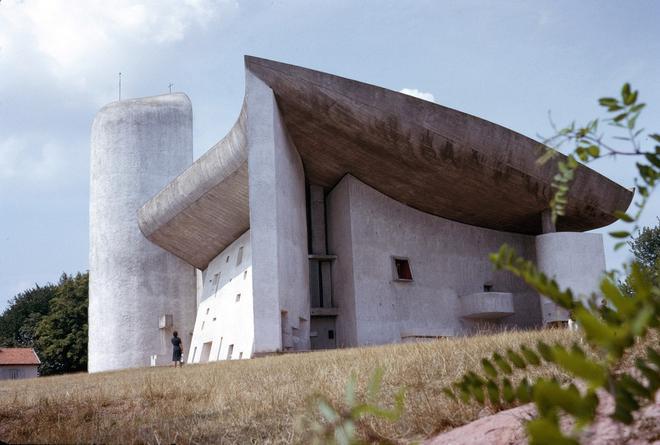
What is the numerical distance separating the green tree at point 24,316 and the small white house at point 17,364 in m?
6.93

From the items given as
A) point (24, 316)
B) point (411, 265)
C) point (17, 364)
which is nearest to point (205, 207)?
point (411, 265)

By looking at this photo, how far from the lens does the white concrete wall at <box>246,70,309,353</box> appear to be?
19781mm

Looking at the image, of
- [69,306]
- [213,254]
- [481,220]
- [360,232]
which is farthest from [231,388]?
[69,306]

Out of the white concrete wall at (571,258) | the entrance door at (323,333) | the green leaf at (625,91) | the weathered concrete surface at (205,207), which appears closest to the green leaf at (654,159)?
the green leaf at (625,91)

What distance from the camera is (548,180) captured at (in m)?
23.7

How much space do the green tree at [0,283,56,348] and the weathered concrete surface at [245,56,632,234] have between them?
36.2 metres

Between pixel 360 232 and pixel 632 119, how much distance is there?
2391 cm

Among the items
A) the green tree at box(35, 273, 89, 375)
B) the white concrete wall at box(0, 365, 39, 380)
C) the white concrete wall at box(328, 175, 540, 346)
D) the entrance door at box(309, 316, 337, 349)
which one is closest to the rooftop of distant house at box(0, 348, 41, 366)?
the white concrete wall at box(0, 365, 39, 380)

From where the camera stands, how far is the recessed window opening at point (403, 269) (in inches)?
1038

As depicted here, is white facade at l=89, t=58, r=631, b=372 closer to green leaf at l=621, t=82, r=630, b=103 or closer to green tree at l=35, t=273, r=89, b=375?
green tree at l=35, t=273, r=89, b=375

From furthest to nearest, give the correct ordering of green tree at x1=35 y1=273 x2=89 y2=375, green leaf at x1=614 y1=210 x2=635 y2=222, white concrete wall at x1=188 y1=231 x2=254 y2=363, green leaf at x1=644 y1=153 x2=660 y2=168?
1. green tree at x1=35 y1=273 x2=89 y2=375
2. white concrete wall at x1=188 y1=231 x2=254 y2=363
3. green leaf at x1=644 y1=153 x2=660 y2=168
4. green leaf at x1=614 y1=210 x2=635 y2=222

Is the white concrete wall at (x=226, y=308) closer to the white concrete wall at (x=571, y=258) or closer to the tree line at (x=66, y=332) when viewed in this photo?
the white concrete wall at (x=571, y=258)

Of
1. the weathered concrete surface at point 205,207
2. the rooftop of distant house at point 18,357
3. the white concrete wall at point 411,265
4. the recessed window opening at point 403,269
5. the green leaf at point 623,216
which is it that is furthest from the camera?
the rooftop of distant house at point 18,357

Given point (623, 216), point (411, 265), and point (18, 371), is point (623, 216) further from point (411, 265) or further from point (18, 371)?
point (18, 371)
